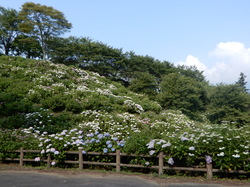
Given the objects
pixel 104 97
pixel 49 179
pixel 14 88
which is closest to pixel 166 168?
pixel 49 179

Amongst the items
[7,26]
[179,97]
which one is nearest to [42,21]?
[7,26]

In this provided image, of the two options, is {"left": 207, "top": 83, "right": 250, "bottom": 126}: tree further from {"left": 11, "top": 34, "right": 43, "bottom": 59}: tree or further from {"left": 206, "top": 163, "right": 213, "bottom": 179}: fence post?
{"left": 11, "top": 34, "right": 43, "bottom": 59}: tree

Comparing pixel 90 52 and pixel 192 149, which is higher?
pixel 90 52

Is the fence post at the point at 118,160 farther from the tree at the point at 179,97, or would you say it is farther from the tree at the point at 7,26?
the tree at the point at 7,26

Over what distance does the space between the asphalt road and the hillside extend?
0.79 metres

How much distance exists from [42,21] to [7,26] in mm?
9911

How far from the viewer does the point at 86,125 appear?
11680mm

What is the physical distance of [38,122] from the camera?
1162 centimetres

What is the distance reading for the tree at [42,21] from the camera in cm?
3241

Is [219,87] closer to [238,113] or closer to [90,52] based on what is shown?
[238,113]

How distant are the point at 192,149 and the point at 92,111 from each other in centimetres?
960

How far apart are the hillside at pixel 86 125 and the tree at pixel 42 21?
10.9 m

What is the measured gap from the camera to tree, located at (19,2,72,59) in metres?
32.4

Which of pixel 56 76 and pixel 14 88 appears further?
pixel 56 76
